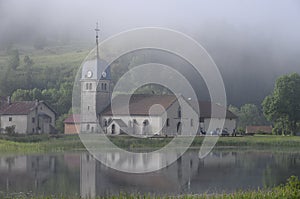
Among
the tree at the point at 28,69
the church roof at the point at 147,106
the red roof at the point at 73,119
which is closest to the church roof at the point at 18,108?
the red roof at the point at 73,119

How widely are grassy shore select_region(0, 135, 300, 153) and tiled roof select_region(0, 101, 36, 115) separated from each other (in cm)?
1143

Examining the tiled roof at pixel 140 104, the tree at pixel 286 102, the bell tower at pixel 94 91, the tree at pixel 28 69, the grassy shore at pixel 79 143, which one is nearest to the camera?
the grassy shore at pixel 79 143

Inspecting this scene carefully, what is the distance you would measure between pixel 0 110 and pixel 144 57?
5866 cm

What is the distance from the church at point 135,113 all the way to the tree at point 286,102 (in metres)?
6.30

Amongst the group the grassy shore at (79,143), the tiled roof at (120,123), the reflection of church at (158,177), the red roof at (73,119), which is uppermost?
the red roof at (73,119)

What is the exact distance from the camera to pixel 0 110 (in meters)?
70.6

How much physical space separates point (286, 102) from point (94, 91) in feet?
75.9

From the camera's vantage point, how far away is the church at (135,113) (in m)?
71.4

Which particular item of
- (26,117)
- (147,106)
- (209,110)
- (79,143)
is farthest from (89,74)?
(79,143)

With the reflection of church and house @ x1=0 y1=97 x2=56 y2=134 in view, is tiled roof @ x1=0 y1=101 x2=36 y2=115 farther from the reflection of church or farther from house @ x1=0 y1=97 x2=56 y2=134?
the reflection of church

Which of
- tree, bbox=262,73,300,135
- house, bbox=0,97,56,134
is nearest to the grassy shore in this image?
house, bbox=0,97,56,134

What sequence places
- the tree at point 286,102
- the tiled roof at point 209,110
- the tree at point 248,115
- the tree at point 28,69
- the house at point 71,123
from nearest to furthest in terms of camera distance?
the tree at point 286,102 → the tiled roof at point 209,110 → the house at point 71,123 → the tree at point 248,115 → the tree at point 28,69

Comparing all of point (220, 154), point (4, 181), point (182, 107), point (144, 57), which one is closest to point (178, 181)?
point (4, 181)

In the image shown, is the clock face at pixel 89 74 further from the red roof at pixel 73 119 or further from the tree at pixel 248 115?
the tree at pixel 248 115
